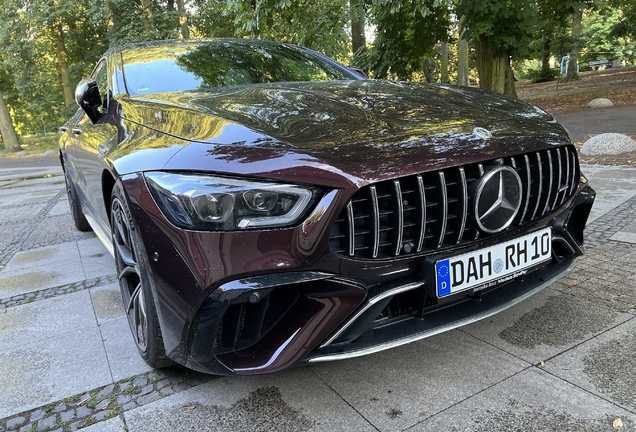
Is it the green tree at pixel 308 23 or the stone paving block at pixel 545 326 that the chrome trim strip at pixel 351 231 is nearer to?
the stone paving block at pixel 545 326

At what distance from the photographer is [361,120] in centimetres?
190

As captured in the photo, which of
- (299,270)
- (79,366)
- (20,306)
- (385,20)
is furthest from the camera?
(385,20)

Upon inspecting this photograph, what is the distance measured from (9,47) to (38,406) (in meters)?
23.2

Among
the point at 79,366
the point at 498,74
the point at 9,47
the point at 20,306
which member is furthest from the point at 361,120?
the point at 9,47

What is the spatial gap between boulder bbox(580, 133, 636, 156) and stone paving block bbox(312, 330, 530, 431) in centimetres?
582

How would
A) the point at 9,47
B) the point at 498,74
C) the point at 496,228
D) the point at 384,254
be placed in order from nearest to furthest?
1. the point at 384,254
2. the point at 496,228
3. the point at 498,74
4. the point at 9,47

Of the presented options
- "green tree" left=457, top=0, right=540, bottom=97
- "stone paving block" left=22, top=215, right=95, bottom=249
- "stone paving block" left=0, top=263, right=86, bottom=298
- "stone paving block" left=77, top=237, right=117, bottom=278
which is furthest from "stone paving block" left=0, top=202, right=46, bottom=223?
"green tree" left=457, top=0, right=540, bottom=97

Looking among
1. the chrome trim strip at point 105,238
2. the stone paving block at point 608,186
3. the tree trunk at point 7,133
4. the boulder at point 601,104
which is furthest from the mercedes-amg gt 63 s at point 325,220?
the tree trunk at point 7,133

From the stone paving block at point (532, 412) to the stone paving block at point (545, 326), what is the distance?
24 centimetres

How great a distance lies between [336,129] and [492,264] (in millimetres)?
772

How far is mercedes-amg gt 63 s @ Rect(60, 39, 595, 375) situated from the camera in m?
1.54

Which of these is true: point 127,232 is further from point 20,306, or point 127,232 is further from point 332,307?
point 20,306

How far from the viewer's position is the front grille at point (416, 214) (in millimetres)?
1597

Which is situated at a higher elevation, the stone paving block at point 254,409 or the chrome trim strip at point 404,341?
the chrome trim strip at point 404,341
